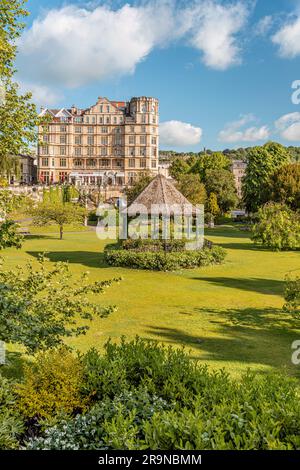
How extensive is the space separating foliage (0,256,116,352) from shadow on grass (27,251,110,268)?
20684 mm

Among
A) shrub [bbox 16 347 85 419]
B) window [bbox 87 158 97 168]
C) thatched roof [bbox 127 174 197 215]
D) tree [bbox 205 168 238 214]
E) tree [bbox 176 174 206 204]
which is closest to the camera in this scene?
shrub [bbox 16 347 85 419]

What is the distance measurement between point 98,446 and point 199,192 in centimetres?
5605

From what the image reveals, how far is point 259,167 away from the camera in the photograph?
241 ft

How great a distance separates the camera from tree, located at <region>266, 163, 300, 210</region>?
52.3 m

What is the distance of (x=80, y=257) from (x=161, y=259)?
8.83 m

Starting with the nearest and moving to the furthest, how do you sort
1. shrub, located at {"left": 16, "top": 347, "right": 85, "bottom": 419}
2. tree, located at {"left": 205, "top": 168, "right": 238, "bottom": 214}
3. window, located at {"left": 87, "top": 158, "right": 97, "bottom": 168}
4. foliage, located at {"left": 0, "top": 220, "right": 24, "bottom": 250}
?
shrub, located at {"left": 16, "top": 347, "right": 85, "bottom": 419} < foliage, located at {"left": 0, "top": 220, "right": 24, "bottom": 250} < tree, located at {"left": 205, "top": 168, "right": 238, "bottom": 214} < window, located at {"left": 87, "top": 158, "right": 97, "bottom": 168}

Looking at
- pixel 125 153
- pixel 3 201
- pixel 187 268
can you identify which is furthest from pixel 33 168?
pixel 3 201

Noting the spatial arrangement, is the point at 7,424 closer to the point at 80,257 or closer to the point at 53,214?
the point at 80,257

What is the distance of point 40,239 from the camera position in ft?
162

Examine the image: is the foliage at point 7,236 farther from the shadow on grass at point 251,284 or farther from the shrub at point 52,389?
the shadow on grass at point 251,284

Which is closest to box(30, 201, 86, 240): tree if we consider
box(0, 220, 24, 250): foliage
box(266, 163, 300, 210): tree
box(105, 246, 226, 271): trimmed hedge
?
box(105, 246, 226, 271): trimmed hedge

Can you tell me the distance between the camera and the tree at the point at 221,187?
75.6 meters

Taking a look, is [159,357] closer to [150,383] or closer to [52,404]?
[150,383]

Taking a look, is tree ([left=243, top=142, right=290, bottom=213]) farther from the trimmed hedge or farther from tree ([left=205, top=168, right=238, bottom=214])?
the trimmed hedge
